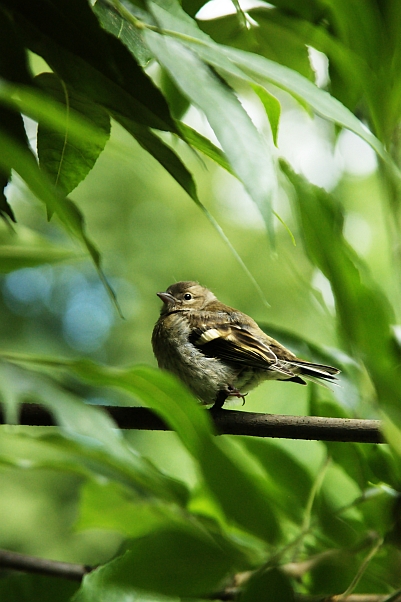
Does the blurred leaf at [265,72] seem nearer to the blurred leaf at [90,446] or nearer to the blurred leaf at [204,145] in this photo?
the blurred leaf at [204,145]

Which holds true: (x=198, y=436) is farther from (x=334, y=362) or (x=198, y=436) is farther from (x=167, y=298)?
(x=167, y=298)

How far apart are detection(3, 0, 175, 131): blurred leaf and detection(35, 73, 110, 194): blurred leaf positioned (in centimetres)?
3

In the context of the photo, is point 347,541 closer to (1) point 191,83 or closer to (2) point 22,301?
(1) point 191,83

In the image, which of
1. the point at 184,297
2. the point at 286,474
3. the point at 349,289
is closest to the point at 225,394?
the point at 286,474

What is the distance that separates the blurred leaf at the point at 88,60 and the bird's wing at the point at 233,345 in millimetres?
1217

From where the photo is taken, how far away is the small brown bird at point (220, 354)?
6.71 ft

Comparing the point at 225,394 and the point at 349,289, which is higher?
the point at 349,289

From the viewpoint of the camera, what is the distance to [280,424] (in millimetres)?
1078

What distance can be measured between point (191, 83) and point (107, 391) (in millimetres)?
365

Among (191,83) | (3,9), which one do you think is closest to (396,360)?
(191,83)

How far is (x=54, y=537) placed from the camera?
6594mm

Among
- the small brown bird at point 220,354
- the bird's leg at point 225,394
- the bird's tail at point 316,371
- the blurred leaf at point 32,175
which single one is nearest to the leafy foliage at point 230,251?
the blurred leaf at point 32,175

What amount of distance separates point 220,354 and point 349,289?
1.17 m

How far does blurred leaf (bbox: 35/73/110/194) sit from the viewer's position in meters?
Answer: 0.94
